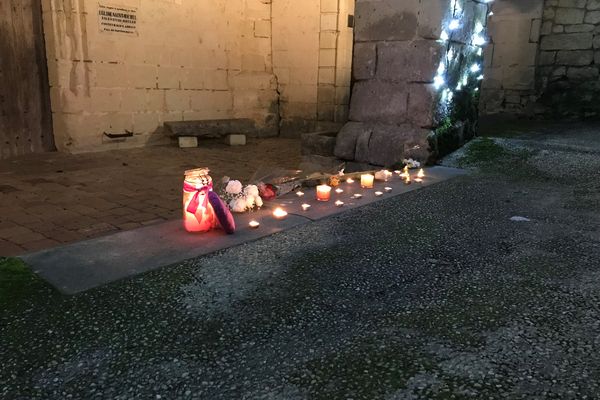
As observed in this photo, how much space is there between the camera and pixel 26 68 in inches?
250

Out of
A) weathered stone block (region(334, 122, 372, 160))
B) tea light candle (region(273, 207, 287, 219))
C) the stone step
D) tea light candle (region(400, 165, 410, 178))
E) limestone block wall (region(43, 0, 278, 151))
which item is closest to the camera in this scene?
tea light candle (region(273, 207, 287, 219))

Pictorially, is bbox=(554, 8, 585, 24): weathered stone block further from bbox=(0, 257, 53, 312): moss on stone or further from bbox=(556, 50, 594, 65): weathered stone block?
bbox=(0, 257, 53, 312): moss on stone

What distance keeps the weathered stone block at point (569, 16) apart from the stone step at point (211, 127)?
577 cm

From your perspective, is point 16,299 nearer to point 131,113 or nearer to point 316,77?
point 131,113

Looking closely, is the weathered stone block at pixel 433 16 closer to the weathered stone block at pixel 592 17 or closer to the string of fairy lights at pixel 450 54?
the string of fairy lights at pixel 450 54

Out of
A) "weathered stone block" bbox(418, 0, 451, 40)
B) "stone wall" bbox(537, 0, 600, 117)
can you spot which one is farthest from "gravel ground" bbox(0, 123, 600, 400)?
"stone wall" bbox(537, 0, 600, 117)

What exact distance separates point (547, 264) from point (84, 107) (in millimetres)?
6386

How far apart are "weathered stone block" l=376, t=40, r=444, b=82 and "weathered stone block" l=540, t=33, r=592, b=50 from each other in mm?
4868

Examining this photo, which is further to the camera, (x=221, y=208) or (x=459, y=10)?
(x=459, y=10)

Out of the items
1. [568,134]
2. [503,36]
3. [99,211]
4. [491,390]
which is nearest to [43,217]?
[99,211]

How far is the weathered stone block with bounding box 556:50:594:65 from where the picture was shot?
Result: 7992 millimetres

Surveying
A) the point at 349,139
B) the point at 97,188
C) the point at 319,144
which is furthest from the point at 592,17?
the point at 97,188

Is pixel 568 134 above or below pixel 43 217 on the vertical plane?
above

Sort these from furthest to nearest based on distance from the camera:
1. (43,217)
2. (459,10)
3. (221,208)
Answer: (459,10) → (43,217) → (221,208)
